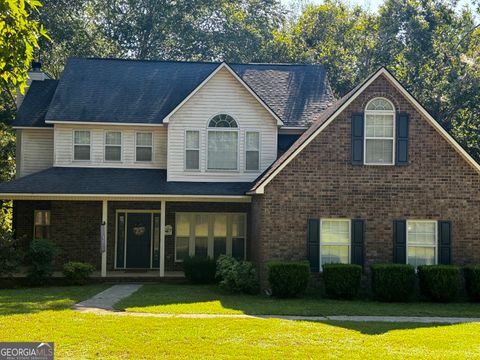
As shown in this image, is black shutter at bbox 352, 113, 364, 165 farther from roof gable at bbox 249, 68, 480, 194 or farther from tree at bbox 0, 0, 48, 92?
tree at bbox 0, 0, 48, 92

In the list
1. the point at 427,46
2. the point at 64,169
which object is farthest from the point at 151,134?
the point at 427,46

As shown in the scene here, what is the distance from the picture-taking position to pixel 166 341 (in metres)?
11.2

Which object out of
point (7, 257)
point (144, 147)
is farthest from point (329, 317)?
point (144, 147)

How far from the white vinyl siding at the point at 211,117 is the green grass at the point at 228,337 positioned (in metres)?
8.99

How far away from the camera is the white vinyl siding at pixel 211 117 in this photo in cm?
2252

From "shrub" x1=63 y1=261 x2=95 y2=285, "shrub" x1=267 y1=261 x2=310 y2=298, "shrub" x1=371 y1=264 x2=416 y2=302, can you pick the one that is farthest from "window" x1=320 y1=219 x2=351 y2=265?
"shrub" x1=63 y1=261 x2=95 y2=285

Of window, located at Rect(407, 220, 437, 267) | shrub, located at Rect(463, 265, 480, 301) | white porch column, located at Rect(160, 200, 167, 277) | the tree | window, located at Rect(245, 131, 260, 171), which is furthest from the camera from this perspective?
window, located at Rect(245, 131, 260, 171)

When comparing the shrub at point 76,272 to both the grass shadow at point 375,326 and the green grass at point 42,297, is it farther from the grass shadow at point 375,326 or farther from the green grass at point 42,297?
the grass shadow at point 375,326

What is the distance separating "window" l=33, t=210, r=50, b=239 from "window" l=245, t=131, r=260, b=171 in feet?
25.9

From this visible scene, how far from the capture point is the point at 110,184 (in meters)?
21.8

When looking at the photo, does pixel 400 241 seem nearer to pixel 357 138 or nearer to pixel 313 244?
pixel 313 244

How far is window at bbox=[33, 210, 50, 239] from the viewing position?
24000 mm

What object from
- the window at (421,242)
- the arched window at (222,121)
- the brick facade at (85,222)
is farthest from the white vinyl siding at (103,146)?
the window at (421,242)

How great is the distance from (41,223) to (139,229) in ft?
12.2
